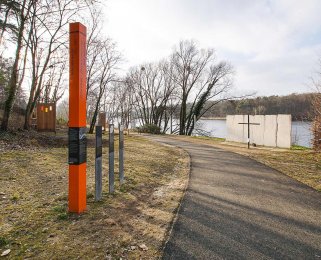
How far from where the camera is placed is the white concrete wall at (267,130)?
53.8 ft

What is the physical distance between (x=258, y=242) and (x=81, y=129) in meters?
2.92

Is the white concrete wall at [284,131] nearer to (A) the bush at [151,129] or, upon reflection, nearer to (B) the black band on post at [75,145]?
(B) the black band on post at [75,145]

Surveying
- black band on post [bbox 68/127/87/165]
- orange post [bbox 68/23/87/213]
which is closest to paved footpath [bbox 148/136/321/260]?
orange post [bbox 68/23/87/213]

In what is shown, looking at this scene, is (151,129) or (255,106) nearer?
(151,129)

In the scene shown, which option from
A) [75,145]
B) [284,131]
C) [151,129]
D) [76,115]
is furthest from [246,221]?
[151,129]

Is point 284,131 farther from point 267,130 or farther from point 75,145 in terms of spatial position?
point 75,145

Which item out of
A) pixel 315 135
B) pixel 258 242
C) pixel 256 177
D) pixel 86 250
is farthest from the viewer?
pixel 315 135

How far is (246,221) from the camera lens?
4.16 m

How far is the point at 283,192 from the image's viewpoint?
6.07m

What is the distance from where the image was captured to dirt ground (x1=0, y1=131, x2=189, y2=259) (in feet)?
10.3

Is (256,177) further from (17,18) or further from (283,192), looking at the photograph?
(17,18)

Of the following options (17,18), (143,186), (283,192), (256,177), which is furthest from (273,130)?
(17,18)

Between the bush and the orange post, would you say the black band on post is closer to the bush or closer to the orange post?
the orange post

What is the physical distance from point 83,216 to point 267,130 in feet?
51.2
